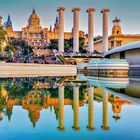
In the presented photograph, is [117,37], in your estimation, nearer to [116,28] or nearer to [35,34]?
[116,28]

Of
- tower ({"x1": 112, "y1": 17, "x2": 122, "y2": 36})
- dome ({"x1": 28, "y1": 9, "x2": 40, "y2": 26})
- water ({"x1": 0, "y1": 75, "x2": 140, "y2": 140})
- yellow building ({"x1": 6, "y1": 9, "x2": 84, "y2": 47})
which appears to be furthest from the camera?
dome ({"x1": 28, "y1": 9, "x2": 40, "y2": 26})

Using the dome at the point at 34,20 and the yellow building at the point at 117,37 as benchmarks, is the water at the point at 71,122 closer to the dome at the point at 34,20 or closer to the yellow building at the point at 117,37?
the yellow building at the point at 117,37

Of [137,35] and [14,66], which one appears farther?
[137,35]

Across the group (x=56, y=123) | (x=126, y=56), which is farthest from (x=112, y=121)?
(x=126, y=56)

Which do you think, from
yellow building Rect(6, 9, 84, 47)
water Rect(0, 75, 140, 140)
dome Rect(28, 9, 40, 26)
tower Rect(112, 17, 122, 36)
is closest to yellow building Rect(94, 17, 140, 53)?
tower Rect(112, 17, 122, 36)

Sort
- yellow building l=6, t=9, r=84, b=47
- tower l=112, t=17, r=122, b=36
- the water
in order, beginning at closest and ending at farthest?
the water < tower l=112, t=17, r=122, b=36 < yellow building l=6, t=9, r=84, b=47

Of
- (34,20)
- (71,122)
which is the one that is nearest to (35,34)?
(34,20)

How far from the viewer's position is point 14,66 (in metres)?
31.8

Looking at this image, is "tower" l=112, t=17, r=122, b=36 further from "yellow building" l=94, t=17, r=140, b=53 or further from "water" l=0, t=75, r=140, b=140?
"water" l=0, t=75, r=140, b=140

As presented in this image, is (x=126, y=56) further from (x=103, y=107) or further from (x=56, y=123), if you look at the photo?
(x=56, y=123)

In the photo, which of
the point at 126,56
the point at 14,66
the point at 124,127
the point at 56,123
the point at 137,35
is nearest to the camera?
the point at 124,127

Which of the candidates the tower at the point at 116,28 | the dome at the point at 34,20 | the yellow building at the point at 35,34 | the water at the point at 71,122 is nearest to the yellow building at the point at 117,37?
the tower at the point at 116,28

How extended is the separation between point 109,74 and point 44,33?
66180 mm

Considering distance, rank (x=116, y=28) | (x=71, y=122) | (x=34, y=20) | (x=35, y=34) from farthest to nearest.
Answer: (x=34, y=20)
(x=35, y=34)
(x=116, y=28)
(x=71, y=122)
